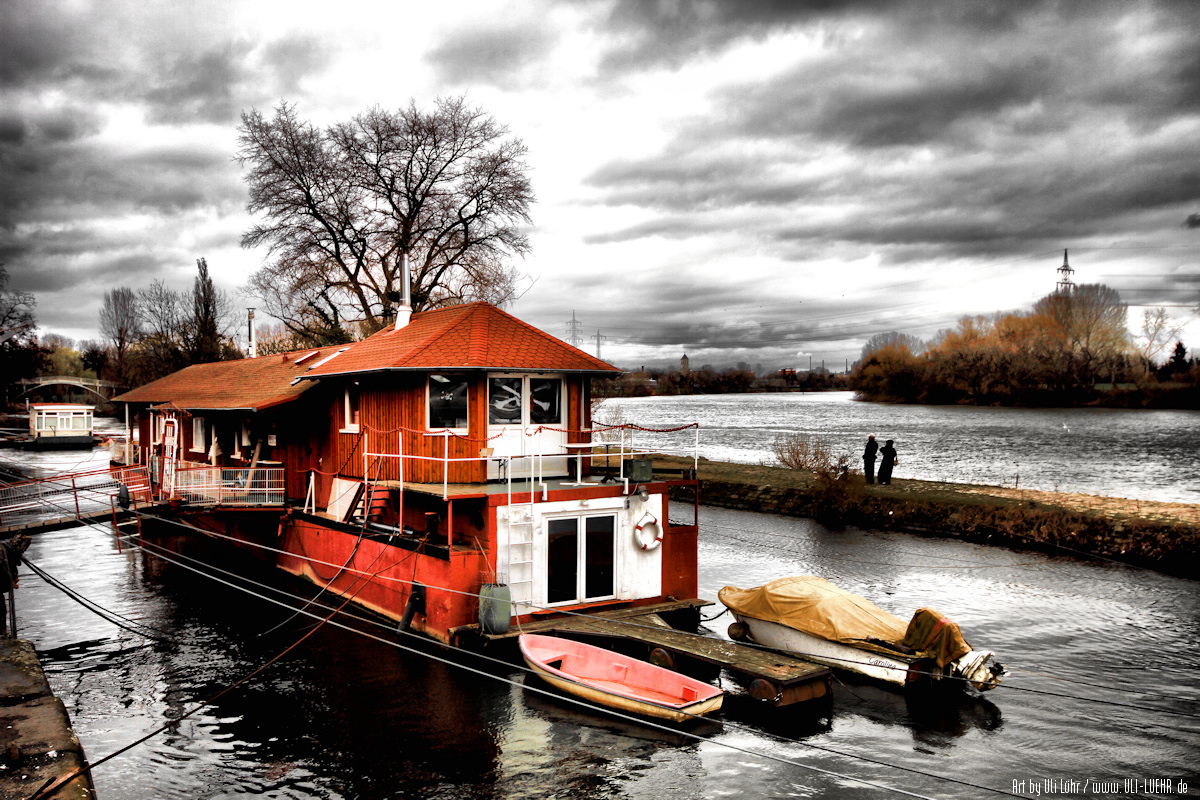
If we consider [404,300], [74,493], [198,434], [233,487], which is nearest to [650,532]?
[404,300]

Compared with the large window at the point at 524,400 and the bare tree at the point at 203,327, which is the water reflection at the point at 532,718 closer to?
the large window at the point at 524,400

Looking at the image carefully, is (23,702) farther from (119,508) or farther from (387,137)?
(387,137)

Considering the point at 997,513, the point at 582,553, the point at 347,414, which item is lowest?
the point at 997,513

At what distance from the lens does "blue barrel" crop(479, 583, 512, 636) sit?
15.3 metres

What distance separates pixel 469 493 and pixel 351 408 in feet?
23.2

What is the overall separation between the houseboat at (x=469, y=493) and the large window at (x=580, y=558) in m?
0.03

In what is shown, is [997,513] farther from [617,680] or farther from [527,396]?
[617,680]

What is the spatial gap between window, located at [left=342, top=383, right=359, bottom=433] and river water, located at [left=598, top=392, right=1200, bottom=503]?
109ft

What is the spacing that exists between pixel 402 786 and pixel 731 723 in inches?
231

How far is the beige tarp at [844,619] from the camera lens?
15.1 meters

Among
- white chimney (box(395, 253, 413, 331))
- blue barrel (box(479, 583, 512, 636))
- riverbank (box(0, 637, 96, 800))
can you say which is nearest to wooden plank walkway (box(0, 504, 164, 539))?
white chimney (box(395, 253, 413, 331))

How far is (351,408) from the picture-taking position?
21.5 metres

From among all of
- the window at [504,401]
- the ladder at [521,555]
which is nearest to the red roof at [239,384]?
the window at [504,401]

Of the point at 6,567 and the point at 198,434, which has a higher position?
the point at 198,434
